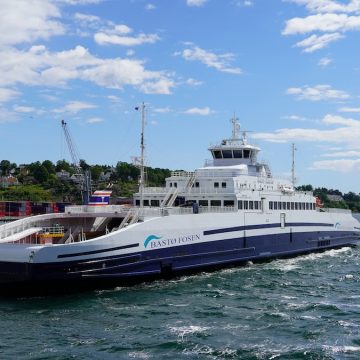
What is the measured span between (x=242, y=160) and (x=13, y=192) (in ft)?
331

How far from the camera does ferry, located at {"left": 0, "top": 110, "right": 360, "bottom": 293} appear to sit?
22.1 m

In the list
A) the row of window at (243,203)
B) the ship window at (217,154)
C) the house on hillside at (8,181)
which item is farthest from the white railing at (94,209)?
the house on hillside at (8,181)

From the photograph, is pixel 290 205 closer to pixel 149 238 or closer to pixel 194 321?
pixel 149 238

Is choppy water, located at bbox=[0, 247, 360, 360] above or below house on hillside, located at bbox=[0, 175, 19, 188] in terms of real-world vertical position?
below

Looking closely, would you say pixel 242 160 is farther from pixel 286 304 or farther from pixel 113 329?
pixel 113 329

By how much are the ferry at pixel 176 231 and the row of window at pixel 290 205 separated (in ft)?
0.24

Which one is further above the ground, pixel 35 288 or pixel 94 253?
pixel 94 253

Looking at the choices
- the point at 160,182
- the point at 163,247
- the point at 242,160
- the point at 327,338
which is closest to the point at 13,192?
the point at 160,182

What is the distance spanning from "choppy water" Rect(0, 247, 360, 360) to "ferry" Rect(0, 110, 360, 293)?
1.02m

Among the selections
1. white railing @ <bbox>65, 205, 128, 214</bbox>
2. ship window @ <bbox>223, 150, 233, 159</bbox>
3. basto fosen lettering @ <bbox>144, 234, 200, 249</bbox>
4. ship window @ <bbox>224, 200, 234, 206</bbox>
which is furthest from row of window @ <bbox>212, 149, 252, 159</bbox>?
white railing @ <bbox>65, 205, 128, 214</bbox>

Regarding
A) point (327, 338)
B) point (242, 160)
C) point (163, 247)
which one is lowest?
point (327, 338)

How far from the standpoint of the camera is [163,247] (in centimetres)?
2544

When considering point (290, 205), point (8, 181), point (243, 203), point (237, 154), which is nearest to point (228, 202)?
point (243, 203)

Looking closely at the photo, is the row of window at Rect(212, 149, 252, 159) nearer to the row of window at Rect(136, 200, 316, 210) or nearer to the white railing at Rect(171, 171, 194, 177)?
the row of window at Rect(136, 200, 316, 210)
